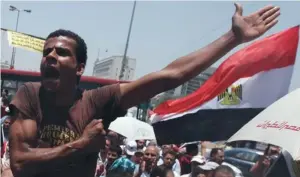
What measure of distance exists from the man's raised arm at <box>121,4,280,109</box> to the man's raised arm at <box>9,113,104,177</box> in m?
0.25

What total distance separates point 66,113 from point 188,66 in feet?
1.88

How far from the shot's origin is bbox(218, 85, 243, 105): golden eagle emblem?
6461 millimetres

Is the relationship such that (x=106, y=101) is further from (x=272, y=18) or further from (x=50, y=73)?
(x=272, y=18)

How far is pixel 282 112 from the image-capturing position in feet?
13.2

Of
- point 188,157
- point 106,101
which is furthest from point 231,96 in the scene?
point 106,101

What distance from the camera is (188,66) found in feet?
7.45

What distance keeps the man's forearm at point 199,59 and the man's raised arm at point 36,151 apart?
0.45 metres

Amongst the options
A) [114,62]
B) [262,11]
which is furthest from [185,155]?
[114,62]

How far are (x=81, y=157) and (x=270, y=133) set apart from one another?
2054mm

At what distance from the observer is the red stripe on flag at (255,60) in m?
6.38

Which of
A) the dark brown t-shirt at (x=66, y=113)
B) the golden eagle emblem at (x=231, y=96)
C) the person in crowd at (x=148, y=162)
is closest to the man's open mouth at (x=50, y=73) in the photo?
the dark brown t-shirt at (x=66, y=113)

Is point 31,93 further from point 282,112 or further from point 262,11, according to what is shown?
point 282,112

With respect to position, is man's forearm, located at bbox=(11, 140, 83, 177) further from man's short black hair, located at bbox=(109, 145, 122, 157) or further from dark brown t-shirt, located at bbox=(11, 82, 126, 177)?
man's short black hair, located at bbox=(109, 145, 122, 157)

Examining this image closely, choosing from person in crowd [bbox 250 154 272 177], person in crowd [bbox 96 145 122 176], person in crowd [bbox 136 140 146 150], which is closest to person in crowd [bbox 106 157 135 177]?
person in crowd [bbox 96 145 122 176]
